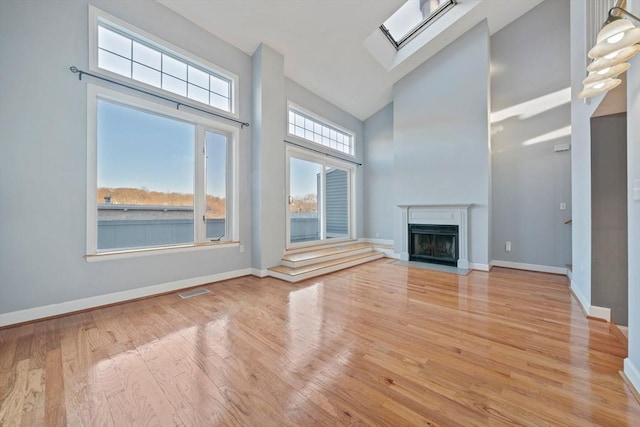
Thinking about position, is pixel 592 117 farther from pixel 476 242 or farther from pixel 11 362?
pixel 11 362

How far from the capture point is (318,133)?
5.45 metres

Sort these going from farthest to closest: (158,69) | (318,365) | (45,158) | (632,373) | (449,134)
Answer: (449,134), (158,69), (45,158), (318,365), (632,373)

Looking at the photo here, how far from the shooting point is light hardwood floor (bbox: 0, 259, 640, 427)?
3.98 ft

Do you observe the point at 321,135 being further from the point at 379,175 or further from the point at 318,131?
the point at 379,175

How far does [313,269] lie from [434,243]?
2607 millimetres

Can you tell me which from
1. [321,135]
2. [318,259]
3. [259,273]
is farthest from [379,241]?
[259,273]

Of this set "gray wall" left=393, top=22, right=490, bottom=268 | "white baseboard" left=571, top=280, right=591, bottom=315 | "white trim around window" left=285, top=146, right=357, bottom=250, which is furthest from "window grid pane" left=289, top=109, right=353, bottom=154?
"white baseboard" left=571, top=280, right=591, bottom=315

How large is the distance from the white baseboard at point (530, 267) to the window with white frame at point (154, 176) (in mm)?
4930

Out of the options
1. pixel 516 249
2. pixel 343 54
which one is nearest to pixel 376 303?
pixel 516 249

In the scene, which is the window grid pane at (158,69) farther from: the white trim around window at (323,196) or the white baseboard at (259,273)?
the white baseboard at (259,273)

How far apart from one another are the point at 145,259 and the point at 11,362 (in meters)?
1.36

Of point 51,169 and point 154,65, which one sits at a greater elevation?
point 154,65

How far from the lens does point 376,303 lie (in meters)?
2.74


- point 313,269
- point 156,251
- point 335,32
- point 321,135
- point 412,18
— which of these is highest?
point 412,18
